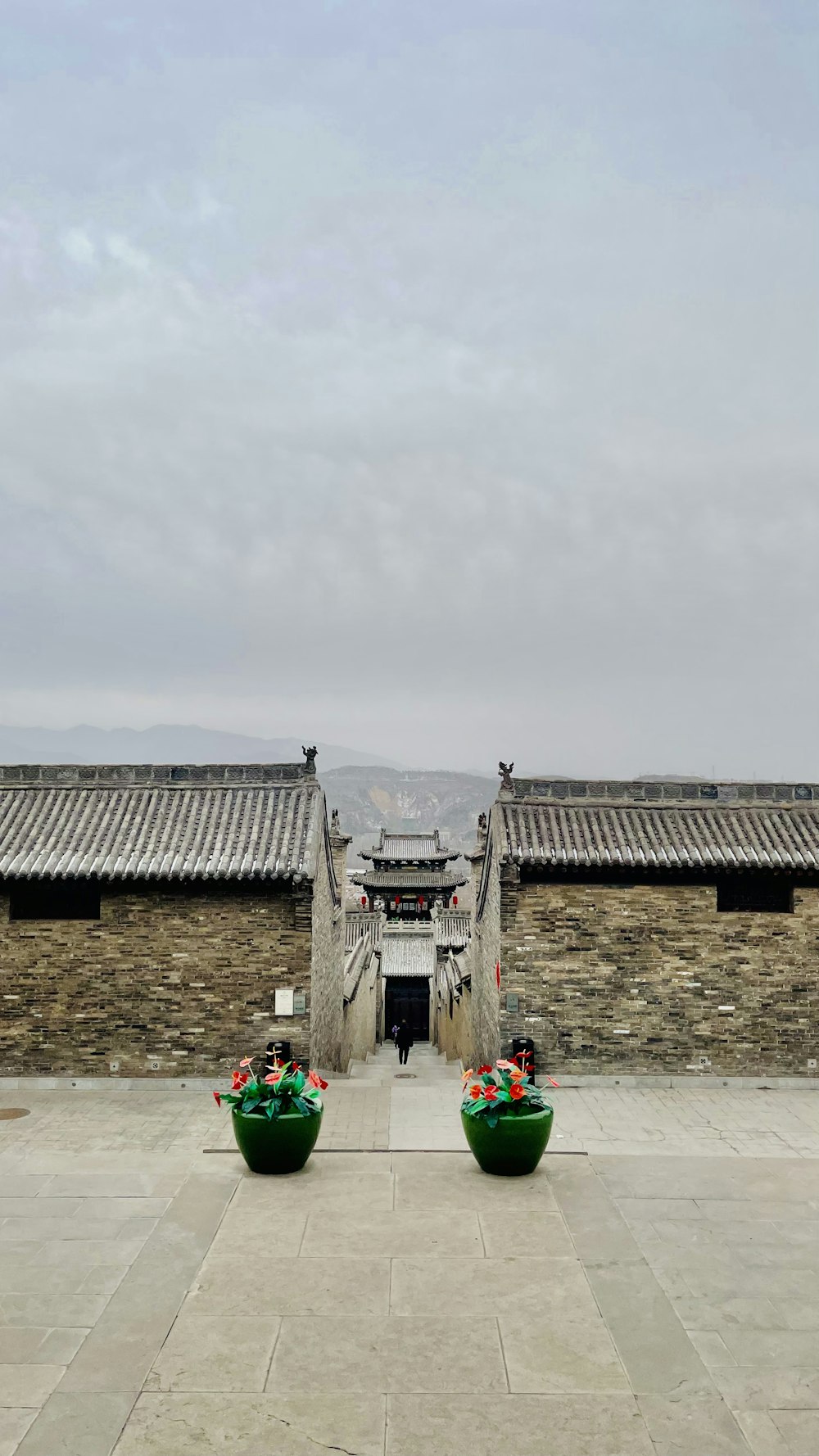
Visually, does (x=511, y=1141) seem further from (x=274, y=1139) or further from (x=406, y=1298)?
(x=406, y=1298)

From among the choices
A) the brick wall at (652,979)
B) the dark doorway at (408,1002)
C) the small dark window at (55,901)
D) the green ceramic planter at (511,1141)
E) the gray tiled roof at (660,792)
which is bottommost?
the dark doorway at (408,1002)

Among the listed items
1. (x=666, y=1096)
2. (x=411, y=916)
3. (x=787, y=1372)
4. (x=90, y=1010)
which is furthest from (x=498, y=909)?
(x=411, y=916)

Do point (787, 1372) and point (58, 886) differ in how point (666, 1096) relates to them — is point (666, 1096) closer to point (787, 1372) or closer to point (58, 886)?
point (787, 1372)

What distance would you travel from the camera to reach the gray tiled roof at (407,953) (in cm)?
3953

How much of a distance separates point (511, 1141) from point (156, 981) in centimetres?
657

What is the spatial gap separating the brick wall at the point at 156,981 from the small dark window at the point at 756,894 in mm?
6770

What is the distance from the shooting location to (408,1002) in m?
41.8

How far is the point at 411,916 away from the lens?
Answer: 47.7 meters

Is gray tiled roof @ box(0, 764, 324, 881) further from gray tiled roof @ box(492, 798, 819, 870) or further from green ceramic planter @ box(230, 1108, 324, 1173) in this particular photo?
green ceramic planter @ box(230, 1108, 324, 1173)

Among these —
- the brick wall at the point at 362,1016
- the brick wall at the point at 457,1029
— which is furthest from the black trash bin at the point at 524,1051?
the brick wall at the point at 362,1016

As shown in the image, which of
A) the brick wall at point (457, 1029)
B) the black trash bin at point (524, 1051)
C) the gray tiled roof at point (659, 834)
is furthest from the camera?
the brick wall at point (457, 1029)

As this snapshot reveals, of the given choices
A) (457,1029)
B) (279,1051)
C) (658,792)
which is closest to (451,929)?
(457,1029)

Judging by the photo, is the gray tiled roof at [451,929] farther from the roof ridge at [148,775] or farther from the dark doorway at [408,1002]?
the roof ridge at [148,775]

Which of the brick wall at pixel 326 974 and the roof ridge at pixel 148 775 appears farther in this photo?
the roof ridge at pixel 148 775
